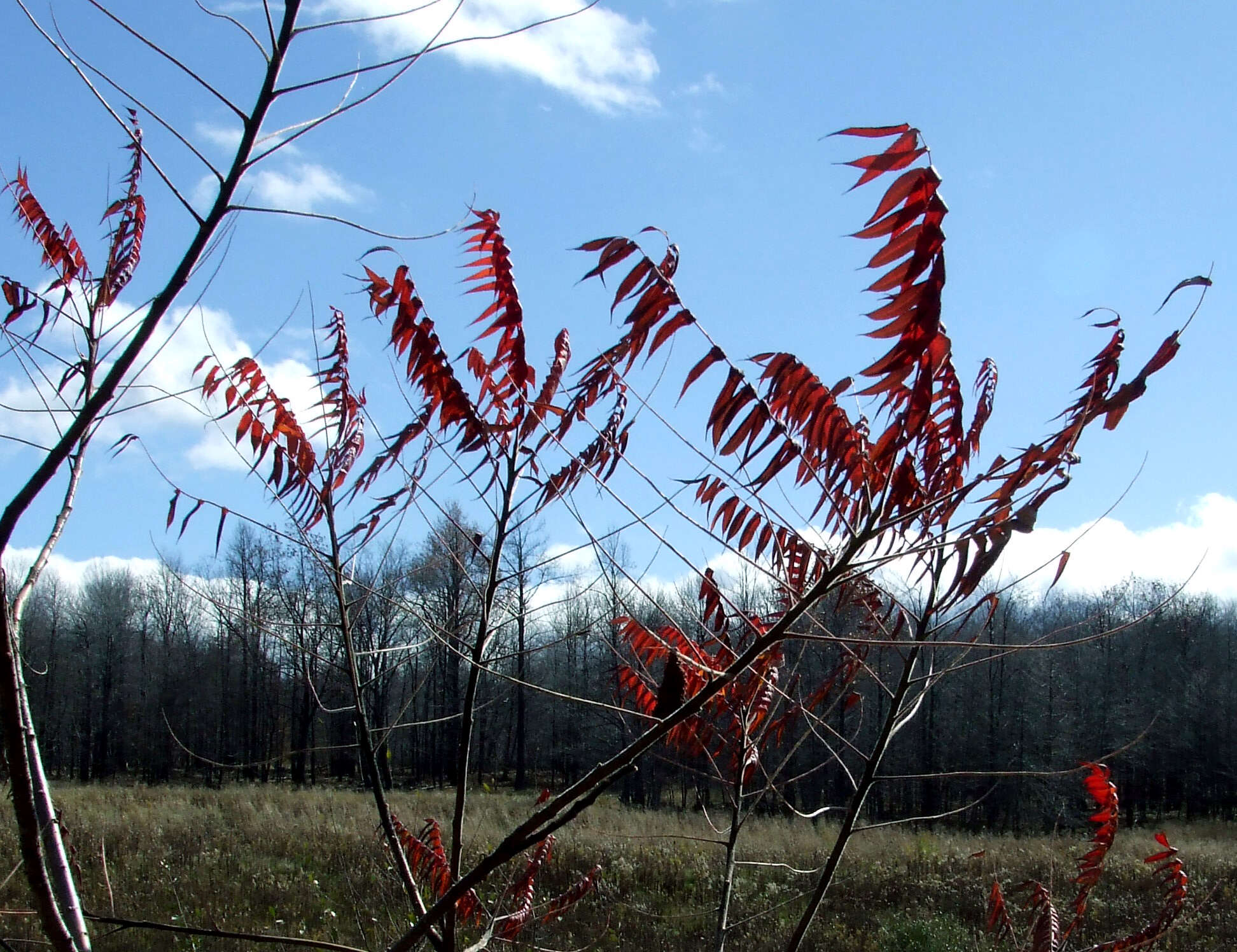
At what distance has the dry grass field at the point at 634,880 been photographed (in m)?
13.6

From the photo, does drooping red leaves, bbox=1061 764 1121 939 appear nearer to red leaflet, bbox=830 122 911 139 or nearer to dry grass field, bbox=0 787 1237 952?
red leaflet, bbox=830 122 911 139

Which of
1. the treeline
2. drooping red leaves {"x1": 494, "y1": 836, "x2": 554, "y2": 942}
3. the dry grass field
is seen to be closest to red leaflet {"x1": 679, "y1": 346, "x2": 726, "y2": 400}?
drooping red leaves {"x1": 494, "y1": 836, "x2": 554, "y2": 942}

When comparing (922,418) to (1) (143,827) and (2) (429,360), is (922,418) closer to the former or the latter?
(2) (429,360)

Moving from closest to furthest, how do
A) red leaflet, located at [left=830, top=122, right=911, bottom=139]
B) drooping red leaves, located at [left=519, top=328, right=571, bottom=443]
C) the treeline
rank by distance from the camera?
red leaflet, located at [left=830, top=122, right=911, bottom=139]
drooping red leaves, located at [left=519, top=328, right=571, bottom=443]
the treeline

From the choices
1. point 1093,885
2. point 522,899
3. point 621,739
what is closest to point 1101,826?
point 1093,885

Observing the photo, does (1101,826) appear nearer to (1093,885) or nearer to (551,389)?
(1093,885)

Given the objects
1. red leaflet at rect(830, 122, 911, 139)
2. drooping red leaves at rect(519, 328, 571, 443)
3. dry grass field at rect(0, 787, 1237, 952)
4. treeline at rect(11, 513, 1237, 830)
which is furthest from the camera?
treeline at rect(11, 513, 1237, 830)

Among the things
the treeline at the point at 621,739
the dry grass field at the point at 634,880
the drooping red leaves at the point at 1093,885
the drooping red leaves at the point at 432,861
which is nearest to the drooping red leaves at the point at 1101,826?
the drooping red leaves at the point at 1093,885

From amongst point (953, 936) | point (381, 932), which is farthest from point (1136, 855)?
point (381, 932)

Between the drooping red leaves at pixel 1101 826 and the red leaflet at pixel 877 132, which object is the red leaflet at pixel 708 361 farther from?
the drooping red leaves at pixel 1101 826

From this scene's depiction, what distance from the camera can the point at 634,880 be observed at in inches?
645

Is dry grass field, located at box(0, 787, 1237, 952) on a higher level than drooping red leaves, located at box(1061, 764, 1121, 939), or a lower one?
lower

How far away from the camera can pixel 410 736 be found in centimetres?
5391

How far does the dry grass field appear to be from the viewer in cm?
1361
